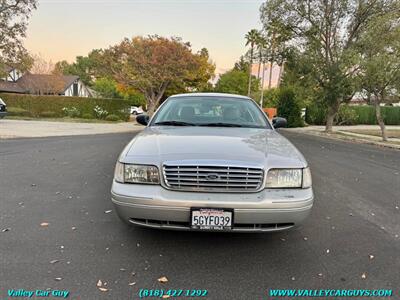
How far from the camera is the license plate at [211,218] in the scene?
267cm

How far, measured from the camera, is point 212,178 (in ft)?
9.05

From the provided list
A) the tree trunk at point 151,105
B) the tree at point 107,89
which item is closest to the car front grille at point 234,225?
the tree trunk at point 151,105

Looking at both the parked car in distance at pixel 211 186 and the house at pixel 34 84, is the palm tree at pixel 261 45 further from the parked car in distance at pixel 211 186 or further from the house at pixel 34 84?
the house at pixel 34 84

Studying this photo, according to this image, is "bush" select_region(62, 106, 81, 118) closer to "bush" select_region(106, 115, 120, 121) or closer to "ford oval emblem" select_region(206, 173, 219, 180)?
"bush" select_region(106, 115, 120, 121)

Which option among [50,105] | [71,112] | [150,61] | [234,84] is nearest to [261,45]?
[150,61]

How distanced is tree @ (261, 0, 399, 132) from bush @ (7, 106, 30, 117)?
836 inches

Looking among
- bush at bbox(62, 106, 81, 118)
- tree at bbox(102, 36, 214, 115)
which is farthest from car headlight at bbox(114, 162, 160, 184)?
bush at bbox(62, 106, 81, 118)

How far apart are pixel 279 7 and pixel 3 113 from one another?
17748 millimetres

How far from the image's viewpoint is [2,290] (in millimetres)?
2412

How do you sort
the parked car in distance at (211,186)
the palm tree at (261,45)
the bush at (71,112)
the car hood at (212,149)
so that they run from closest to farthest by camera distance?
the parked car in distance at (211,186), the car hood at (212,149), the palm tree at (261,45), the bush at (71,112)

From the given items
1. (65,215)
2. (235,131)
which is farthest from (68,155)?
(235,131)

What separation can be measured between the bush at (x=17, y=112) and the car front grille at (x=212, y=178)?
28867mm

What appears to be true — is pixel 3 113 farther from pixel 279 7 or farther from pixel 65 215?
pixel 279 7

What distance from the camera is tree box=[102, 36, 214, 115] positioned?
2661cm
